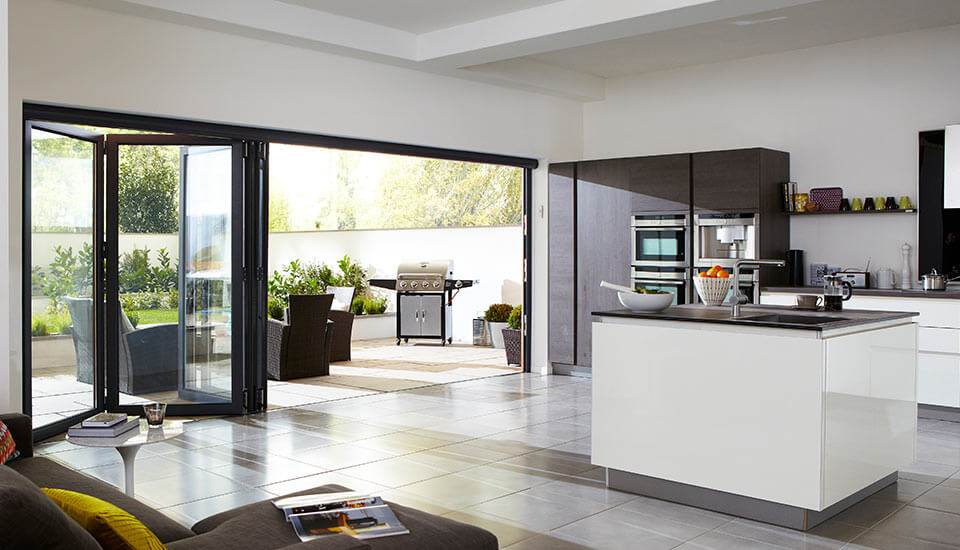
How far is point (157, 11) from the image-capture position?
219 inches

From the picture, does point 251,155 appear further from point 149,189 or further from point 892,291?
point 892,291

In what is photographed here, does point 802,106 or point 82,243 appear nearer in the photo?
point 82,243

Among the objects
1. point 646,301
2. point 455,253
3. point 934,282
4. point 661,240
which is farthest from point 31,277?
point 455,253

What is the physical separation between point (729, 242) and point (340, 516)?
5.59m

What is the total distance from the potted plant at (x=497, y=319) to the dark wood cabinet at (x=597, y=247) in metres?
2.50

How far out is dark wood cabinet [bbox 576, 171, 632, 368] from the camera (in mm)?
8195

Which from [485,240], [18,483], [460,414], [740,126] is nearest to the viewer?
[18,483]

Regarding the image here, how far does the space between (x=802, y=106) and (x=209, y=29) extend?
512 centimetres

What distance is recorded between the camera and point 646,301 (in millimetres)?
4426

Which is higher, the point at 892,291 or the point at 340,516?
the point at 892,291

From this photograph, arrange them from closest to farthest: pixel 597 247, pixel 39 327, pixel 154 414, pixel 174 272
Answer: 1. pixel 154 414
2. pixel 39 327
3. pixel 174 272
4. pixel 597 247

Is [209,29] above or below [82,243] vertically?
above

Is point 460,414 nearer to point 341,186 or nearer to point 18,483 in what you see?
point 18,483

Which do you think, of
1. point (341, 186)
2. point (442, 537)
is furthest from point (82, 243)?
point (341, 186)
